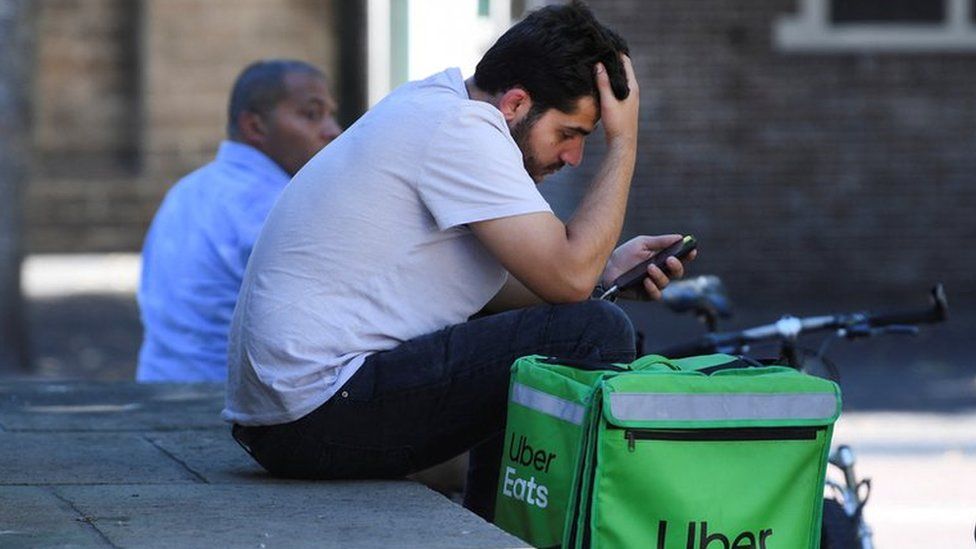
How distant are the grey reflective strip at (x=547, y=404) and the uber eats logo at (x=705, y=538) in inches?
10.9

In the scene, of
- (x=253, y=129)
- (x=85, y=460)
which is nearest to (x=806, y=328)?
(x=85, y=460)

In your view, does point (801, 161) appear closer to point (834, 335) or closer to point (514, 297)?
point (834, 335)

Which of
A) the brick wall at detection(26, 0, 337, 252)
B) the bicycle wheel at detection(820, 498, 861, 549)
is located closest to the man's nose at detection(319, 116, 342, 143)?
the bicycle wheel at detection(820, 498, 861, 549)

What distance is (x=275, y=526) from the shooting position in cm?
407

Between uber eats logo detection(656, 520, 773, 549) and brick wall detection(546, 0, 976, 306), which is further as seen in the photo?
brick wall detection(546, 0, 976, 306)

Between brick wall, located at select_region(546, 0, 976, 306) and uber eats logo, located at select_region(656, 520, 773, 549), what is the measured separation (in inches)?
407

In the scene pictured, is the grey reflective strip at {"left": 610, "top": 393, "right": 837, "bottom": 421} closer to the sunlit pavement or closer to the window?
the sunlit pavement

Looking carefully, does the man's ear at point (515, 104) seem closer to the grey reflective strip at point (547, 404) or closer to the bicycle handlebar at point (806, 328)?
the grey reflective strip at point (547, 404)

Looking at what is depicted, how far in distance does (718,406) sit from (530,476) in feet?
1.51

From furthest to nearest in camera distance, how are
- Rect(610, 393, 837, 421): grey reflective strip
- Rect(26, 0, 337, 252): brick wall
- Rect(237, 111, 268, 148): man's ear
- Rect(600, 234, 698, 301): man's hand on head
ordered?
1. Rect(26, 0, 337, 252): brick wall
2. Rect(237, 111, 268, 148): man's ear
3. Rect(600, 234, 698, 301): man's hand on head
4. Rect(610, 393, 837, 421): grey reflective strip

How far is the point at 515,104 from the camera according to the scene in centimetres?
445

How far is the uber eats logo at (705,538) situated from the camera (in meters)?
3.96

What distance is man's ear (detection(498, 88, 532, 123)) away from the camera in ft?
14.6

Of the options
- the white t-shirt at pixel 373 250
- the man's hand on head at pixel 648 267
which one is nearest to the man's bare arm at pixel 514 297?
the man's hand on head at pixel 648 267
